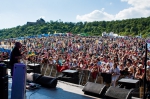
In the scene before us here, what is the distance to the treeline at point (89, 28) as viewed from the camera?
106875mm

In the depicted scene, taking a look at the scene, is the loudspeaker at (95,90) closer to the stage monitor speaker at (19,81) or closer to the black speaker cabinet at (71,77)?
the black speaker cabinet at (71,77)

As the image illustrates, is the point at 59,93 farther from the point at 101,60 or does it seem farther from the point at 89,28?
the point at 89,28

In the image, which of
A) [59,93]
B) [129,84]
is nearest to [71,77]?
[59,93]

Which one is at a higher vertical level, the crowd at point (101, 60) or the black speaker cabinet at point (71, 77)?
the crowd at point (101, 60)

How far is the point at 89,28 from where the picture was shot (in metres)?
123

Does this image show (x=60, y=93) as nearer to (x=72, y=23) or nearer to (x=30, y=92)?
(x=30, y=92)

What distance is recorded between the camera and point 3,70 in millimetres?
5008

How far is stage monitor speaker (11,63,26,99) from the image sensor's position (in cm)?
502

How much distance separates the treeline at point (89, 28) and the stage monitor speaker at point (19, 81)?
9971 centimetres

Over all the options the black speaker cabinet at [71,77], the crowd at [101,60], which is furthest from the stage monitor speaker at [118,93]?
the black speaker cabinet at [71,77]

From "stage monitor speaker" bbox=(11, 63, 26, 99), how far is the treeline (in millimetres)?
99713

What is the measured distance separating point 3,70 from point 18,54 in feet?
7.74

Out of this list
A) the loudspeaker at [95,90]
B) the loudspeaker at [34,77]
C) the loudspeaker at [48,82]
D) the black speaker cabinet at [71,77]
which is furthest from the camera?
the black speaker cabinet at [71,77]

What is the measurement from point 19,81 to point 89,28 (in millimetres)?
118895
